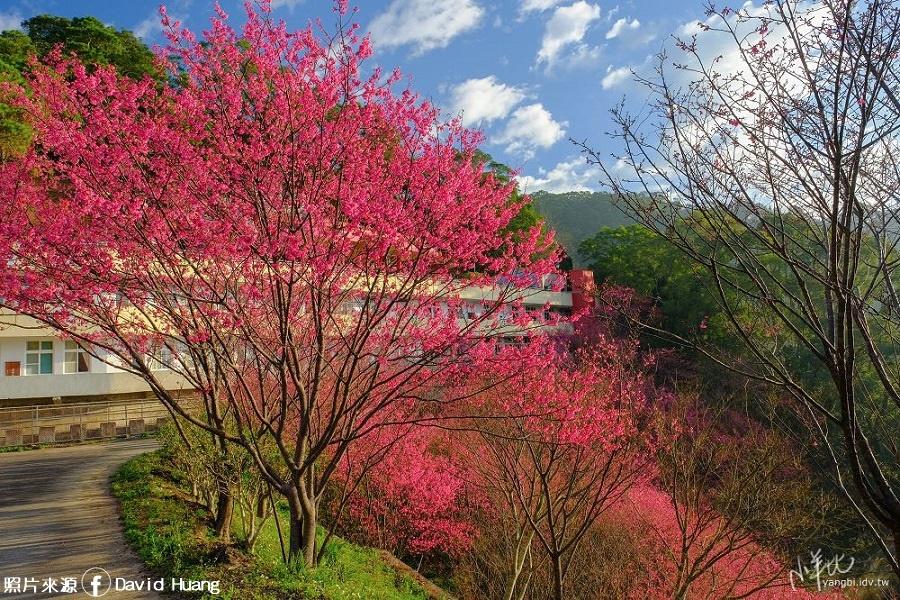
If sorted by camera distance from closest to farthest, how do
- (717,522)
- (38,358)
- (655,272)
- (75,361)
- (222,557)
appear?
1. (222,557)
2. (717,522)
3. (38,358)
4. (75,361)
5. (655,272)

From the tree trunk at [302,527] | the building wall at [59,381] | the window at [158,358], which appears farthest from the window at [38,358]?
the tree trunk at [302,527]

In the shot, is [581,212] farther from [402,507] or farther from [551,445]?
[551,445]

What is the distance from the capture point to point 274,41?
537 cm

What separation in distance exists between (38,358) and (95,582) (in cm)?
1733

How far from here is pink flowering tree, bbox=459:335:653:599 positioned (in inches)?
265

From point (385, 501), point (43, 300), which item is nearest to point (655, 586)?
point (385, 501)

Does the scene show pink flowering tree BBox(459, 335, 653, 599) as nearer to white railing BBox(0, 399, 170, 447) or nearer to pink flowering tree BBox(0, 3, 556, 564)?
pink flowering tree BBox(0, 3, 556, 564)

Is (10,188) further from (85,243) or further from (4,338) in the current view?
(4,338)

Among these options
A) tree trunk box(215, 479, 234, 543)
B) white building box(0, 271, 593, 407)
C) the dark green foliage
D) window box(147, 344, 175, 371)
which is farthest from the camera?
the dark green foliage

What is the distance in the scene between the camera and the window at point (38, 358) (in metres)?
19.2

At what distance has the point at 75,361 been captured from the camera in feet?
65.3

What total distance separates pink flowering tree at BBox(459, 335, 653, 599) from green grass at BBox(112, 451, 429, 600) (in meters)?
2.13

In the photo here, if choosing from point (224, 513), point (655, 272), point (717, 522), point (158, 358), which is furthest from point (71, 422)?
point (655, 272)

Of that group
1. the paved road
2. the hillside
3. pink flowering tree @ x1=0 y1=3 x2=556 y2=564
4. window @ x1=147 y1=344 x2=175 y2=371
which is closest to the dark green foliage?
window @ x1=147 y1=344 x2=175 y2=371
